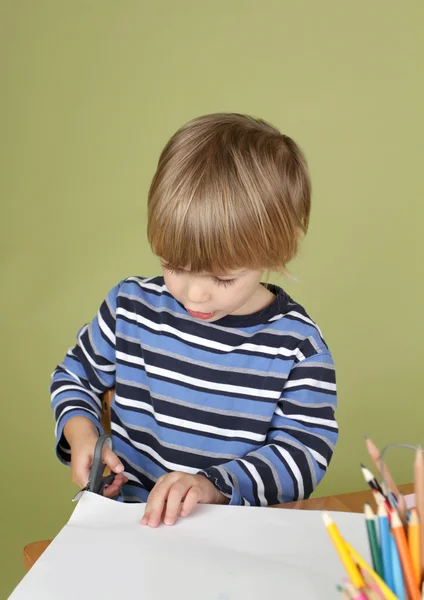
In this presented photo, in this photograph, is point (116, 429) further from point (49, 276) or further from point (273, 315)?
point (49, 276)

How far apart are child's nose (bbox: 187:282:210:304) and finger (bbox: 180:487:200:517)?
0.69 ft

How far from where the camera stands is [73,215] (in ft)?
6.51

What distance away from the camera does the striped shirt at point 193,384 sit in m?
0.98

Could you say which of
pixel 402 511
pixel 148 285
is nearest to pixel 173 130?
pixel 148 285

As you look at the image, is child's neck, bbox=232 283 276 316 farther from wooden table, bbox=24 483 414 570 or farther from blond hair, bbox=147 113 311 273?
wooden table, bbox=24 483 414 570

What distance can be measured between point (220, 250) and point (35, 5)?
127cm

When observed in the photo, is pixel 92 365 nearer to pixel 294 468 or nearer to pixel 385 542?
pixel 294 468

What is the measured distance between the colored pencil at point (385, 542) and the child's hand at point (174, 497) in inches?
12.0

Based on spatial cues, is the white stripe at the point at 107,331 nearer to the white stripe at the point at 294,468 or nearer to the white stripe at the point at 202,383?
the white stripe at the point at 202,383

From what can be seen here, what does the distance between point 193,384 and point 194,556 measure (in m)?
0.34

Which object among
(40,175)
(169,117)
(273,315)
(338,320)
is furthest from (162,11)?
(273,315)

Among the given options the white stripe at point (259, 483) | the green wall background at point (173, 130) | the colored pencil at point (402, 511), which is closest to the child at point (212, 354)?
the white stripe at point (259, 483)

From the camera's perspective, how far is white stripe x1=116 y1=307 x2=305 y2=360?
39.4 inches

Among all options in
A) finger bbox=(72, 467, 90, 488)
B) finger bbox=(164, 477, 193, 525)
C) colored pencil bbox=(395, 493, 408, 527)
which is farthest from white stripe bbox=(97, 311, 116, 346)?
colored pencil bbox=(395, 493, 408, 527)
